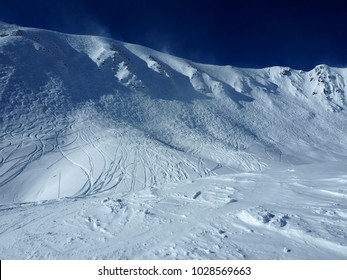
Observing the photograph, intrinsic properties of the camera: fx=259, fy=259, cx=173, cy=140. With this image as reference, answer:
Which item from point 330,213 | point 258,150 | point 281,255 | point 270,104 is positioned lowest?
point 281,255

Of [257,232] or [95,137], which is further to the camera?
[95,137]

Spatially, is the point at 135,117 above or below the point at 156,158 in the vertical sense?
above

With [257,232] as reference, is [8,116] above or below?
above

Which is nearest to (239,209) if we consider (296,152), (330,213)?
(330,213)

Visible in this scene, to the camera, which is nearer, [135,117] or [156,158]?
[156,158]

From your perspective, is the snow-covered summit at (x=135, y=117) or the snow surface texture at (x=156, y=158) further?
the snow-covered summit at (x=135, y=117)

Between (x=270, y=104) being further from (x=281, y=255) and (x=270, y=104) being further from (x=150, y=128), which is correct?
(x=281, y=255)

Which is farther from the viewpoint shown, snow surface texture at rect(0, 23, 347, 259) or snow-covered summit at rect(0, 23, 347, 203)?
snow-covered summit at rect(0, 23, 347, 203)

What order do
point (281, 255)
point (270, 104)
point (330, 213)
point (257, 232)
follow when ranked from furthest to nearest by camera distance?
point (270, 104)
point (330, 213)
point (257, 232)
point (281, 255)
